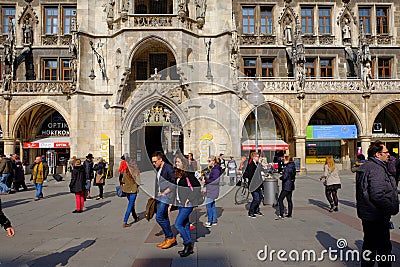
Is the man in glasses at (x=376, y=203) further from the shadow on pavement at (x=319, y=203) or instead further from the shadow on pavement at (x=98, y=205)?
the shadow on pavement at (x=98, y=205)

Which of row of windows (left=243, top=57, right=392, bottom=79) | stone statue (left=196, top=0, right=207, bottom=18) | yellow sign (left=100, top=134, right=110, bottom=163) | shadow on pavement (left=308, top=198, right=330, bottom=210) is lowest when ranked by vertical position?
shadow on pavement (left=308, top=198, right=330, bottom=210)

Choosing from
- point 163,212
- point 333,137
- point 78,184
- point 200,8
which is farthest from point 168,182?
point 333,137

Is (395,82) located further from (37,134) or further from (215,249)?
(37,134)

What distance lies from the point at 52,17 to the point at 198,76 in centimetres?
1284

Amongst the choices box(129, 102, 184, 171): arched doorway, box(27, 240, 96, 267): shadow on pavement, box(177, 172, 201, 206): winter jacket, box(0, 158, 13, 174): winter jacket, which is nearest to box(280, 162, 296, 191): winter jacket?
box(177, 172, 201, 206): winter jacket

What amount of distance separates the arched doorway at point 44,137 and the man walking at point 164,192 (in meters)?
20.2

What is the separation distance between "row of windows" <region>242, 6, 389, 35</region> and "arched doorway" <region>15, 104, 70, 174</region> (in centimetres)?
1595

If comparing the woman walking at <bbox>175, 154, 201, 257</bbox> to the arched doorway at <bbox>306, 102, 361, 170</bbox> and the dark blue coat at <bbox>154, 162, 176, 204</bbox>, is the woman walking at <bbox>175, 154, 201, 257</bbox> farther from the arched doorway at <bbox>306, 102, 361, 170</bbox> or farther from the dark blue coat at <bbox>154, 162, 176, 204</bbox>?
the arched doorway at <bbox>306, 102, 361, 170</bbox>

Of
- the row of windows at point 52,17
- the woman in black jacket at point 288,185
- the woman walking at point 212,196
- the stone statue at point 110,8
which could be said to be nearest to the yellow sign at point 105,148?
the stone statue at point 110,8

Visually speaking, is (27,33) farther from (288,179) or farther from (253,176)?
(288,179)

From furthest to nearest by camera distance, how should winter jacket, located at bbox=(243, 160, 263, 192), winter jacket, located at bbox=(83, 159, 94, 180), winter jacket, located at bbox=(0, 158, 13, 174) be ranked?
1. winter jacket, located at bbox=(0, 158, 13, 174)
2. winter jacket, located at bbox=(83, 159, 94, 180)
3. winter jacket, located at bbox=(243, 160, 263, 192)

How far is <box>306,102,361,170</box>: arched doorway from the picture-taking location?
24.8m

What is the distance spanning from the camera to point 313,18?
26.5 metres

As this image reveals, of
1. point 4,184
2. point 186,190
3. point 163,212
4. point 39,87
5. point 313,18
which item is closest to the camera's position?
point 186,190
